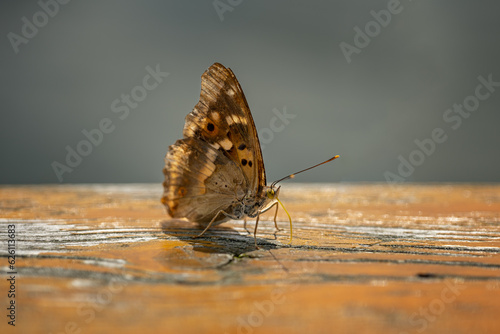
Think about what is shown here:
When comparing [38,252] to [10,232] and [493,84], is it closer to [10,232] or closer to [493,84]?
[10,232]

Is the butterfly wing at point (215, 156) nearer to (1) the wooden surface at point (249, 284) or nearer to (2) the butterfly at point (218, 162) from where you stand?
(2) the butterfly at point (218, 162)

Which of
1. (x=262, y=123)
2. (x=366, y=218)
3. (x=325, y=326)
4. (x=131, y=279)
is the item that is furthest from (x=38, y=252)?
(x=262, y=123)

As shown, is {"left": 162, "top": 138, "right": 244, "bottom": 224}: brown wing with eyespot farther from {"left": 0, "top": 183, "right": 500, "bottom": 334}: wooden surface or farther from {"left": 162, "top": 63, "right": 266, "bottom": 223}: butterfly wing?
{"left": 0, "top": 183, "right": 500, "bottom": 334}: wooden surface

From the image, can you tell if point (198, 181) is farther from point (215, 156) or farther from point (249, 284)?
point (249, 284)

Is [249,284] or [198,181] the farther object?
[198,181]

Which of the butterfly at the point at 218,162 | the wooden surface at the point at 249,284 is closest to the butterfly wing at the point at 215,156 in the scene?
the butterfly at the point at 218,162

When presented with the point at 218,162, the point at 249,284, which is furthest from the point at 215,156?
the point at 249,284

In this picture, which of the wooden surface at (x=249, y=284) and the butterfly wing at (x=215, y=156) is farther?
the butterfly wing at (x=215, y=156)

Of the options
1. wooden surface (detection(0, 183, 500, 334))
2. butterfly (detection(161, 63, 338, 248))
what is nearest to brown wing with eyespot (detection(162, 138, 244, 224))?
butterfly (detection(161, 63, 338, 248))
